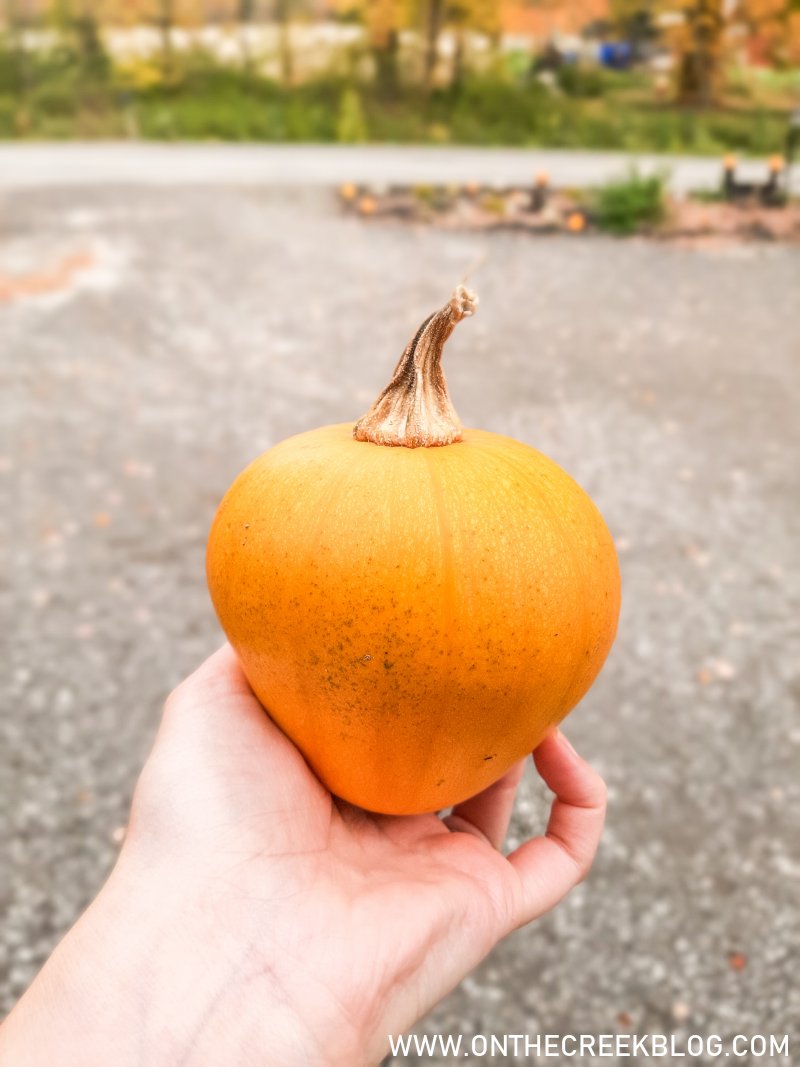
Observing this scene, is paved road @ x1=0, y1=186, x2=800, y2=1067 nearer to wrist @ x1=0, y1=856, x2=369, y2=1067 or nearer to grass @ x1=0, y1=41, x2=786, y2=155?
wrist @ x1=0, y1=856, x2=369, y2=1067

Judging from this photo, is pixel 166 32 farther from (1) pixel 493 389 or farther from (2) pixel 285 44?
(1) pixel 493 389

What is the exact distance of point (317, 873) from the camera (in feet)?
7.54

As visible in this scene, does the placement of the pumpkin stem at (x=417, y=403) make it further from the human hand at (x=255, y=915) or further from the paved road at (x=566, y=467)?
the paved road at (x=566, y=467)

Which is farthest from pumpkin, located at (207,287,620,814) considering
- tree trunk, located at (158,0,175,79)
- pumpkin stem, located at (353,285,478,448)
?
tree trunk, located at (158,0,175,79)

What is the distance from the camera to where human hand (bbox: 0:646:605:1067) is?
2039 mm

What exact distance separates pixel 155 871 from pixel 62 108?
2605 cm

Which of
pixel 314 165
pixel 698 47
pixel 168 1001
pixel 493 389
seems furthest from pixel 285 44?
pixel 168 1001

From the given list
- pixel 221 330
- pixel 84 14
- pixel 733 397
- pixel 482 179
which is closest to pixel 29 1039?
pixel 733 397

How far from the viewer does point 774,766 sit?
Answer: 4.87 m

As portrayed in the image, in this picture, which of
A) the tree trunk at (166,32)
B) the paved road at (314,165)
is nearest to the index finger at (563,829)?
the paved road at (314,165)

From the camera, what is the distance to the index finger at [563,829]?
2.57 metres

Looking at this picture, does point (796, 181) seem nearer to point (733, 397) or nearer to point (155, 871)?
point (733, 397)

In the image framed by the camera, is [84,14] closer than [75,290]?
No

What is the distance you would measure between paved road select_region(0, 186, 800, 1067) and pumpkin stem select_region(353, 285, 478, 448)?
2.57 m
